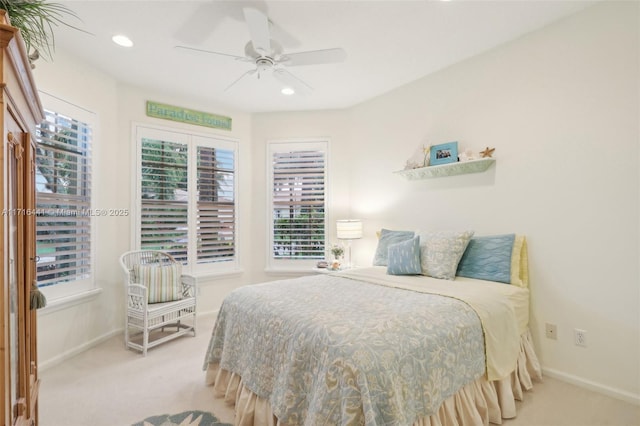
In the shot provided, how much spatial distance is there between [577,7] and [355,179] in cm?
266

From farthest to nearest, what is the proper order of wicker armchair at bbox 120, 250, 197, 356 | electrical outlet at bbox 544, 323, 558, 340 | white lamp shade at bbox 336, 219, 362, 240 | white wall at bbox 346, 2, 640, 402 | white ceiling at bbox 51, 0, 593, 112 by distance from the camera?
white lamp shade at bbox 336, 219, 362, 240 < wicker armchair at bbox 120, 250, 197, 356 < electrical outlet at bbox 544, 323, 558, 340 < white ceiling at bbox 51, 0, 593, 112 < white wall at bbox 346, 2, 640, 402

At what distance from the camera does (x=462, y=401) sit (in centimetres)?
175

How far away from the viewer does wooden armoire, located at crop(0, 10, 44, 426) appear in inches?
34.4

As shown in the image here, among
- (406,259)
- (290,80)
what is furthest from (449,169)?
(290,80)

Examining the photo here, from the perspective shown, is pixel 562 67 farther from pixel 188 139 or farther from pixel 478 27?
pixel 188 139

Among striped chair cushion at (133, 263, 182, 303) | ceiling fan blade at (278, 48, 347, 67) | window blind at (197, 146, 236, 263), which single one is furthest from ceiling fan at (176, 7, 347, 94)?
striped chair cushion at (133, 263, 182, 303)

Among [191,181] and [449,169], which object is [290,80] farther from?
[191,181]

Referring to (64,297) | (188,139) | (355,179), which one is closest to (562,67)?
(355,179)

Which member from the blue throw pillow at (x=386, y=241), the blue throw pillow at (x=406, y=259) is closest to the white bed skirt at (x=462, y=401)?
the blue throw pillow at (x=406, y=259)

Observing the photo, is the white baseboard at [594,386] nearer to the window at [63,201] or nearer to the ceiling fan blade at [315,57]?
the ceiling fan blade at [315,57]

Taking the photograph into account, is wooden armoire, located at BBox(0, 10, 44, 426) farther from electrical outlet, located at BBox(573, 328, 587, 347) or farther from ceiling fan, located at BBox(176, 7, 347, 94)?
electrical outlet, located at BBox(573, 328, 587, 347)

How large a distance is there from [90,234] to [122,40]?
184 centimetres

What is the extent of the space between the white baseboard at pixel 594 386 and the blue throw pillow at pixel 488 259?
0.78m

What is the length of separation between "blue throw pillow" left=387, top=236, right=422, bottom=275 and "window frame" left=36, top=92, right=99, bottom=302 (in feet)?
9.53
